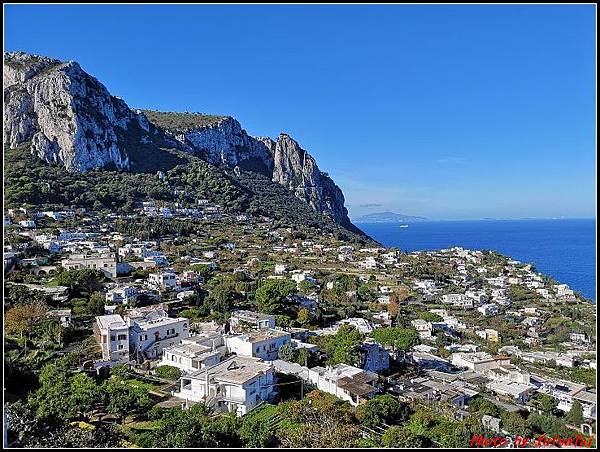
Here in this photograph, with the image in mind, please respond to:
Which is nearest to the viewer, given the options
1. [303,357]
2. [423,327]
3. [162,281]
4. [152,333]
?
[303,357]

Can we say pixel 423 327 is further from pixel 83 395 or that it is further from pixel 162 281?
pixel 83 395

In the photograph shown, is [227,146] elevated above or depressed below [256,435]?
above

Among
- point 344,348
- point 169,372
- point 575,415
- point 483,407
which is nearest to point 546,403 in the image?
point 575,415

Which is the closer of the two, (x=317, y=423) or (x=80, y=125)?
(x=317, y=423)

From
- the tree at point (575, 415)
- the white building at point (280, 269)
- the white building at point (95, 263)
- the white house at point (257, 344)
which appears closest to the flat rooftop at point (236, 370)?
the white house at point (257, 344)

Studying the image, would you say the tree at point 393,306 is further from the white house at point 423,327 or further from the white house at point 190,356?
the white house at point 190,356
